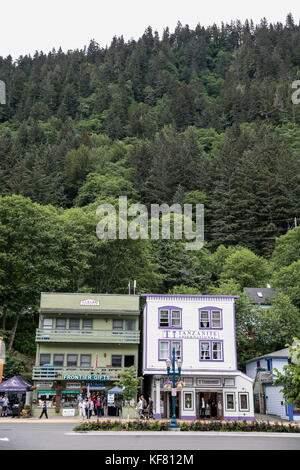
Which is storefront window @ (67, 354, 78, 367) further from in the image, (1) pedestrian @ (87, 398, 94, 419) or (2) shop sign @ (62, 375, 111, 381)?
(1) pedestrian @ (87, 398, 94, 419)

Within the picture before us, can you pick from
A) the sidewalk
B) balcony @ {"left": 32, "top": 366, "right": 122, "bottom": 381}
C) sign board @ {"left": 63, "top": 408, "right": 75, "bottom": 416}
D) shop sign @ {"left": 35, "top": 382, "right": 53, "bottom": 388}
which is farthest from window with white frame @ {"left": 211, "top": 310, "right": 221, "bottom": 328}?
shop sign @ {"left": 35, "top": 382, "right": 53, "bottom": 388}

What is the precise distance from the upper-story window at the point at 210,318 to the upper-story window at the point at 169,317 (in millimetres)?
1843

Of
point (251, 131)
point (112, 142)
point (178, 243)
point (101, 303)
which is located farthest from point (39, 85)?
point (101, 303)

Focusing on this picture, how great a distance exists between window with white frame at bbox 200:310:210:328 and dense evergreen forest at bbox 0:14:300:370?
7.17 m

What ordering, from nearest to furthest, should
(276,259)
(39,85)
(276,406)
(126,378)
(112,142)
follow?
(126,378), (276,406), (276,259), (112,142), (39,85)

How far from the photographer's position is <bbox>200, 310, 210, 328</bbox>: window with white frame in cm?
4003

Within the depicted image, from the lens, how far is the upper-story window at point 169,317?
40.0m

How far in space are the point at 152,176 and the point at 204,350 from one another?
6584 cm

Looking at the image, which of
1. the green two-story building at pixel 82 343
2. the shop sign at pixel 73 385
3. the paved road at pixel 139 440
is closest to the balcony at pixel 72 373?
the green two-story building at pixel 82 343

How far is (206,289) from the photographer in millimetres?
64000

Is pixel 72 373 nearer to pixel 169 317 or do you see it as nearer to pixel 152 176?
pixel 169 317

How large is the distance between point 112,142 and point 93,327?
105244 millimetres

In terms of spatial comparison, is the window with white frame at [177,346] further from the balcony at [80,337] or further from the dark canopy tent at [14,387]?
the dark canopy tent at [14,387]

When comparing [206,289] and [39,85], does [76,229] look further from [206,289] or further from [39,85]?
[39,85]
